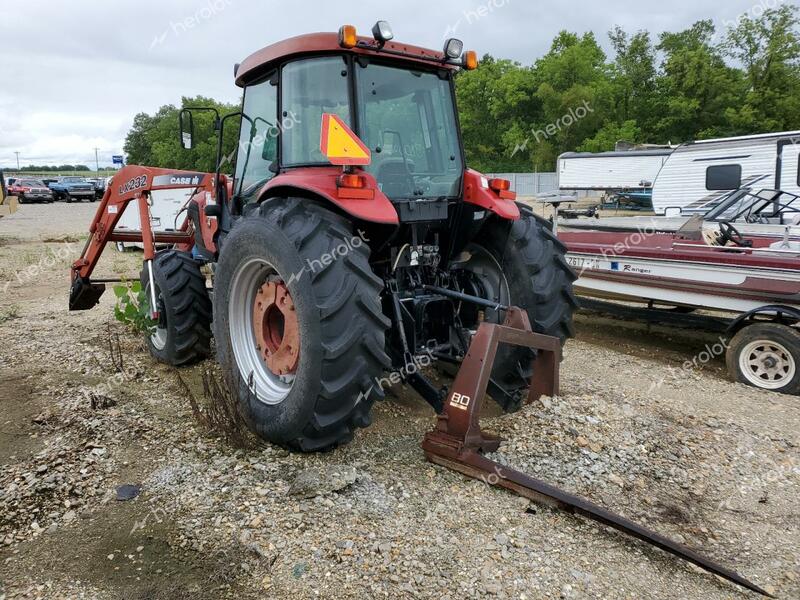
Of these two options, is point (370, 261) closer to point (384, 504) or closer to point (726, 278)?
point (384, 504)

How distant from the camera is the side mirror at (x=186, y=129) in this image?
4742 millimetres

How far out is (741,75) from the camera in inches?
1355

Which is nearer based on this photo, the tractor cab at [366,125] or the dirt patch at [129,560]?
the dirt patch at [129,560]

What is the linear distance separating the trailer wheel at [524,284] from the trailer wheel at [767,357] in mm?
2068

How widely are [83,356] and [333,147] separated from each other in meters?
3.68

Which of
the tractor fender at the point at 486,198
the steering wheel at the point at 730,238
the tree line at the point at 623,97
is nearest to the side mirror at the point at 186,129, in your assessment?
the tractor fender at the point at 486,198

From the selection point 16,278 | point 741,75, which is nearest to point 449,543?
point 16,278

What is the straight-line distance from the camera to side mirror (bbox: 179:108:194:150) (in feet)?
15.6

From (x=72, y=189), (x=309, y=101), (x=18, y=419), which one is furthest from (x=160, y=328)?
(x=72, y=189)

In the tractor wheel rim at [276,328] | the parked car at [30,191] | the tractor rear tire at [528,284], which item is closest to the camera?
the tractor wheel rim at [276,328]

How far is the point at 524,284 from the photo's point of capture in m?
4.09

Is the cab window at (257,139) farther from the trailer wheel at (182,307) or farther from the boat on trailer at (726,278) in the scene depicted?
the boat on trailer at (726,278)

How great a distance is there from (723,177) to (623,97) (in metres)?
24.9

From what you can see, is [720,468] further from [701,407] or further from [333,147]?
[333,147]
